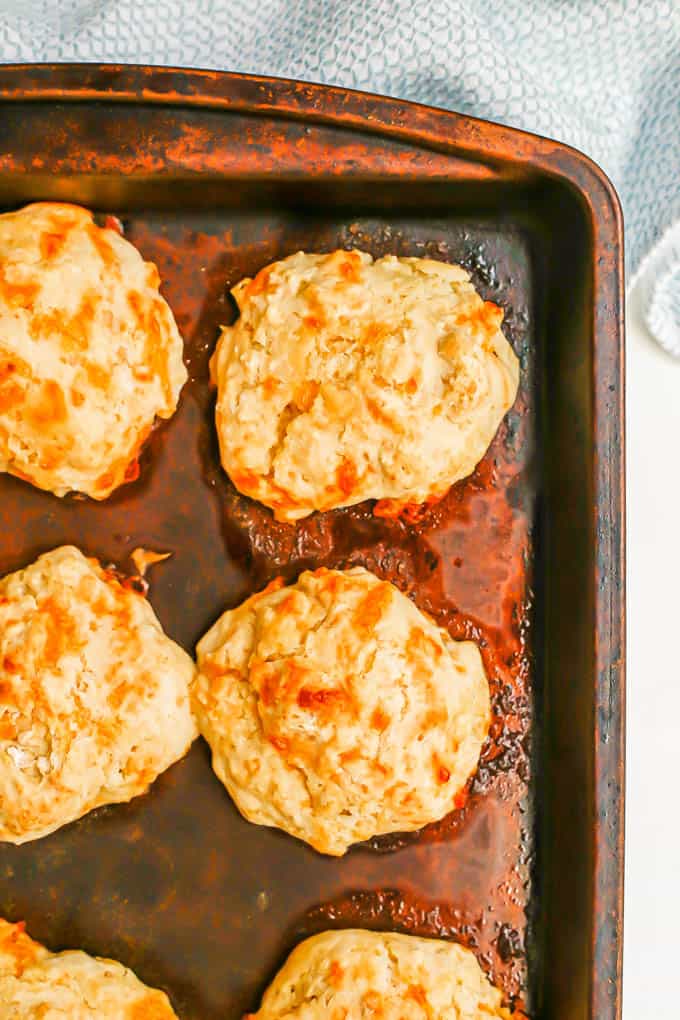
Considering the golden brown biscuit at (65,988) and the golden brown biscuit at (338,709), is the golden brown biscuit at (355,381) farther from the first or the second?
the golden brown biscuit at (65,988)

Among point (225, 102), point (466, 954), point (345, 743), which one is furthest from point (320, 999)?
point (225, 102)

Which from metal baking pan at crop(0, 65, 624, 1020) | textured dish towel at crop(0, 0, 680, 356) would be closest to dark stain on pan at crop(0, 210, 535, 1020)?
metal baking pan at crop(0, 65, 624, 1020)

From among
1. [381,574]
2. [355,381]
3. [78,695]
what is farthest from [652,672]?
[78,695]

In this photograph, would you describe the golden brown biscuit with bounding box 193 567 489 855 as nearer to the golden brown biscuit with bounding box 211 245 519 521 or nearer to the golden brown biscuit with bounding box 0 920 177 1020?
the golden brown biscuit with bounding box 211 245 519 521

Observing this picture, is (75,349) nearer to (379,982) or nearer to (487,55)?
(487,55)

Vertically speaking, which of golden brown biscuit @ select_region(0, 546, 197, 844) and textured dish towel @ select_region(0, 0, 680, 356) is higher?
textured dish towel @ select_region(0, 0, 680, 356)

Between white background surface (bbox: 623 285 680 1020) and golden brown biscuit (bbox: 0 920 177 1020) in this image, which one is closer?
golden brown biscuit (bbox: 0 920 177 1020)

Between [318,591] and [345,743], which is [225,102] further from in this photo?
[345,743]

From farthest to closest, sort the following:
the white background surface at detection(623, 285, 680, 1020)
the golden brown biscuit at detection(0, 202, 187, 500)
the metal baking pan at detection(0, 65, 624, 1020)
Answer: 1. the white background surface at detection(623, 285, 680, 1020)
2. the metal baking pan at detection(0, 65, 624, 1020)
3. the golden brown biscuit at detection(0, 202, 187, 500)
